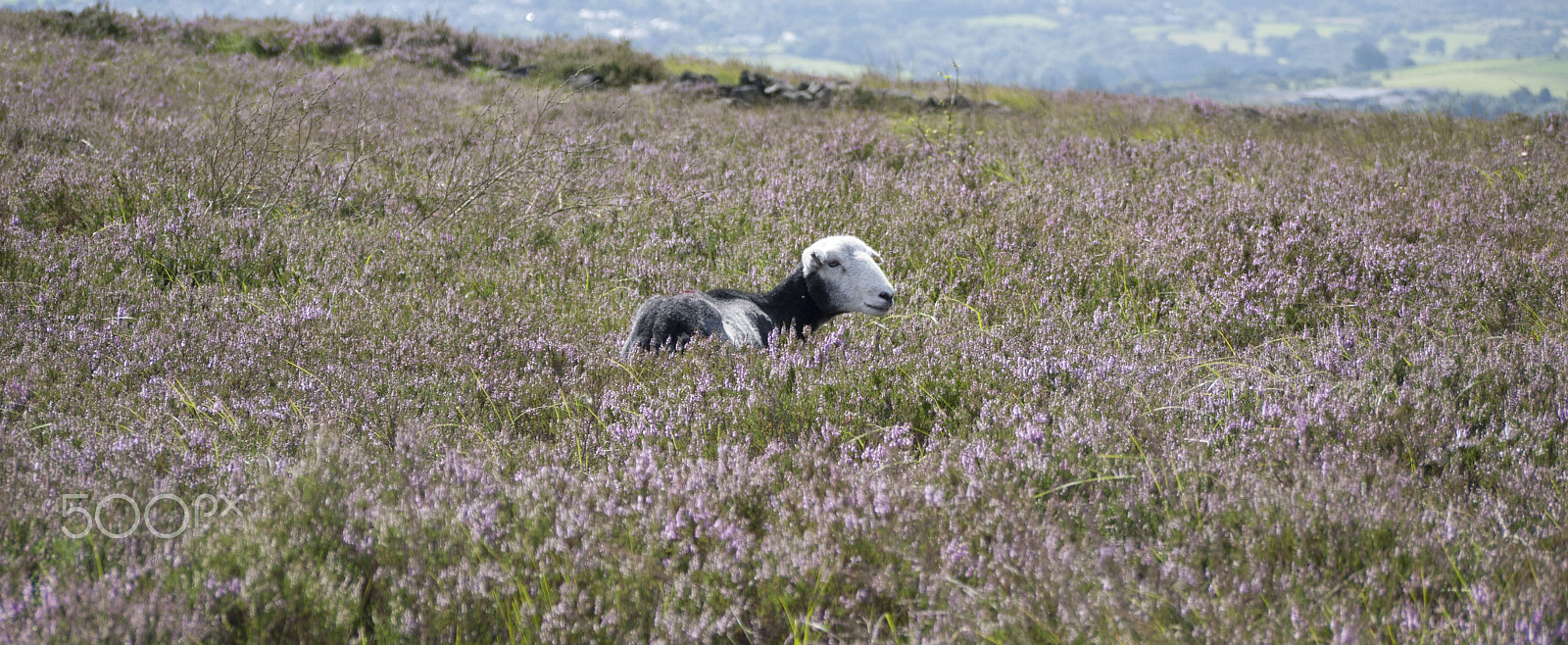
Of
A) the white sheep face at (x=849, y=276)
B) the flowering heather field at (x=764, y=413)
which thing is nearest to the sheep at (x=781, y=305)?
the white sheep face at (x=849, y=276)

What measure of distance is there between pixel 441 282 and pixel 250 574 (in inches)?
122

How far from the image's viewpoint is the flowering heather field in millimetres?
1809

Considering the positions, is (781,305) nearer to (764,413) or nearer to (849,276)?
(849,276)

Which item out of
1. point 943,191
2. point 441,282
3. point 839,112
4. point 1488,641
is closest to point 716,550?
point 1488,641

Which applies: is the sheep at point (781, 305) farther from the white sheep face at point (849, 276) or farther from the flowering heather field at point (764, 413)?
the flowering heather field at point (764, 413)

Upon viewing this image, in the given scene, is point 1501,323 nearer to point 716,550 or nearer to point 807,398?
point 807,398

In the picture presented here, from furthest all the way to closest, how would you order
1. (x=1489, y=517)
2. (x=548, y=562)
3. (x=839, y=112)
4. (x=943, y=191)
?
(x=839, y=112), (x=943, y=191), (x=1489, y=517), (x=548, y=562)

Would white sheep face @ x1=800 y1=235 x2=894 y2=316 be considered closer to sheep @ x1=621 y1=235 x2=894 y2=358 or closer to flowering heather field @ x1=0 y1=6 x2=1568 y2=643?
sheep @ x1=621 y1=235 x2=894 y2=358

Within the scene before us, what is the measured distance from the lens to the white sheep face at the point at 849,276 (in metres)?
3.63

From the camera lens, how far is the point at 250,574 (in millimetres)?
1729

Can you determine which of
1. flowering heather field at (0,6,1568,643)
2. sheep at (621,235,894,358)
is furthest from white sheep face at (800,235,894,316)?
flowering heather field at (0,6,1568,643)

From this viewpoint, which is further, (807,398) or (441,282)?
(441,282)

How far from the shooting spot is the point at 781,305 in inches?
149

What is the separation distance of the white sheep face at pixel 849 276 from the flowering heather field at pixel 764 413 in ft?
0.50
